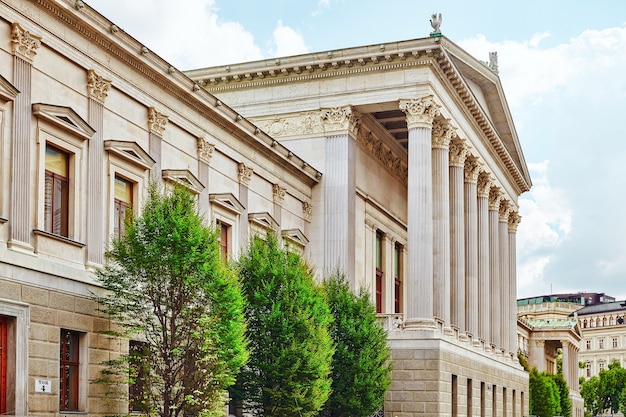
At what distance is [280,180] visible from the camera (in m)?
49.6

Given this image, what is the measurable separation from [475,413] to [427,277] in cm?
1079

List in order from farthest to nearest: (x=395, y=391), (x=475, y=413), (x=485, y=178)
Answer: (x=485, y=178) → (x=475, y=413) → (x=395, y=391)

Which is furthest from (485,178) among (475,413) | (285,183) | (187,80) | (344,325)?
(187,80)

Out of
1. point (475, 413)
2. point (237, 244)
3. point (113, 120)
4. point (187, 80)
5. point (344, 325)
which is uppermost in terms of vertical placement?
point (187, 80)

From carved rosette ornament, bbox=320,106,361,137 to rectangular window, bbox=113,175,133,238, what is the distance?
19563mm

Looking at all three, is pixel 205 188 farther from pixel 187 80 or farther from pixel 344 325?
pixel 344 325

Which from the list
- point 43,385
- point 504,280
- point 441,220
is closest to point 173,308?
point 43,385

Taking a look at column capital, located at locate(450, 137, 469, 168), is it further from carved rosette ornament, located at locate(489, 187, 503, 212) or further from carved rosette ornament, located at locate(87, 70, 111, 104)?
carved rosette ornament, located at locate(87, 70, 111, 104)

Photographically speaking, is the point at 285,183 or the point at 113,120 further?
the point at 285,183

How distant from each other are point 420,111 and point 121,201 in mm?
21074

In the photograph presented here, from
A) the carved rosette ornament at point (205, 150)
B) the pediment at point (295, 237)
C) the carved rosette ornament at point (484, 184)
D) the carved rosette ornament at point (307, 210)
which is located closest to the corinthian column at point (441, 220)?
the carved rosette ornament at point (307, 210)

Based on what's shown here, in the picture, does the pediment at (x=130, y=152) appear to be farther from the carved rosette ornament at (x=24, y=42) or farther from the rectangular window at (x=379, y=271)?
the rectangular window at (x=379, y=271)

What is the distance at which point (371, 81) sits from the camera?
52.6 metres

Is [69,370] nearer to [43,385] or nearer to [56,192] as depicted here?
[43,385]
